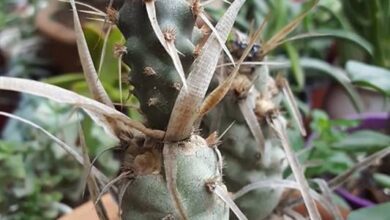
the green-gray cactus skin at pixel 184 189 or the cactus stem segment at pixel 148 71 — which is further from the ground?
the cactus stem segment at pixel 148 71

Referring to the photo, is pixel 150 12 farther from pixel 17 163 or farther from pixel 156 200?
pixel 17 163

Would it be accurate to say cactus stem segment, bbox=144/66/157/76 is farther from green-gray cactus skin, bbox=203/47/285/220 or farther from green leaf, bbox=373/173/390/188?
green leaf, bbox=373/173/390/188

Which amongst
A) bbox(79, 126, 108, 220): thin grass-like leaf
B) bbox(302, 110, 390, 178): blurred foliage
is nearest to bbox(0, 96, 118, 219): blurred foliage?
bbox(302, 110, 390, 178): blurred foliage

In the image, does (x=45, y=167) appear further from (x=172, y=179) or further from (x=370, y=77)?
(x=172, y=179)

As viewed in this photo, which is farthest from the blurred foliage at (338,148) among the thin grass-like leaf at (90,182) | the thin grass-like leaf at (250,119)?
the thin grass-like leaf at (90,182)

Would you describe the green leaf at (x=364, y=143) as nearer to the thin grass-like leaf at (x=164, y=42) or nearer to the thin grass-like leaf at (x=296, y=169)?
the thin grass-like leaf at (x=296, y=169)

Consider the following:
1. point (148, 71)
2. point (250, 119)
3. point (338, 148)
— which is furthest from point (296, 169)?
point (338, 148)
